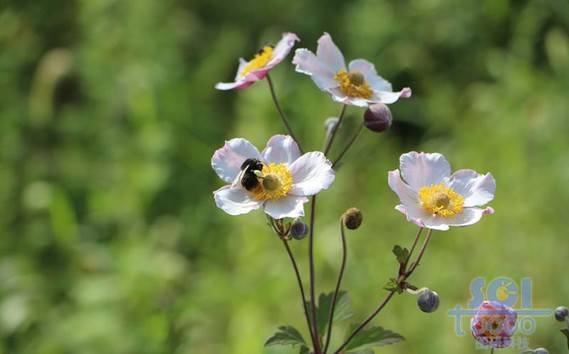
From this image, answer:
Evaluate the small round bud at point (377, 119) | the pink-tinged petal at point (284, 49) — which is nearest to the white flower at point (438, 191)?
the small round bud at point (377, 119)

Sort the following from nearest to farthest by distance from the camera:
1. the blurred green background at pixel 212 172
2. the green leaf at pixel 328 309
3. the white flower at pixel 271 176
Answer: the white flower at pixel 271 176 → the green leaf at pixel 328 309 → the blurred green background at pixel 212 172

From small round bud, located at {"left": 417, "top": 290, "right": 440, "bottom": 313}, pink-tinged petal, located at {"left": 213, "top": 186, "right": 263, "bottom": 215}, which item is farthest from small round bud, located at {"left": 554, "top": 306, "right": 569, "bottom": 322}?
pink-tinged petal, located at {"left": 213, "top": 186, "right": 263, "bottom": 215}

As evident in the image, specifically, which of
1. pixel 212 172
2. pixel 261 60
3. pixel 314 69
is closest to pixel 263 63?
pixel 261 60

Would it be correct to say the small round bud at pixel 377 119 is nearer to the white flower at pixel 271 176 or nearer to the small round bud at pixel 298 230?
the white flower at pixel 271 176

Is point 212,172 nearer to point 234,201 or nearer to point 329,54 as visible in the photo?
point 329,54

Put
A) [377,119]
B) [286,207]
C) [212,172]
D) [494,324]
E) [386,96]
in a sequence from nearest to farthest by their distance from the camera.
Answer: [494,324]
[286,207]
[377,119]
[386,96]
[212,172]

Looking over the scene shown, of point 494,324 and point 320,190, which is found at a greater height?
point 320,190
